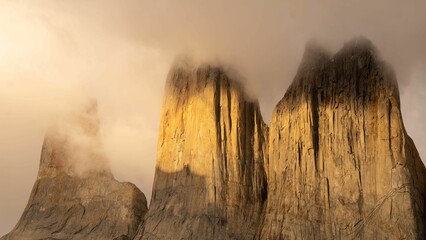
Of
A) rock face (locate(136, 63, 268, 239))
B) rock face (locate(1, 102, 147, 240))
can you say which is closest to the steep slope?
rock face (locate(136, 63, 268, 239))

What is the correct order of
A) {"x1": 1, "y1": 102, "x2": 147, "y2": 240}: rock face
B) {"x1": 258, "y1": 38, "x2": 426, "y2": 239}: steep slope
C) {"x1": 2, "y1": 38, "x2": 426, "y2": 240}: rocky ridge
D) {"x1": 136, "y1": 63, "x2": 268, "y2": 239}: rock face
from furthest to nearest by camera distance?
{"x1": 1, "y1": 102, "x2": 147, "y2": 240}: rock face
{"x1": 136, "y1": 63, "x2": 268, "y2": 239}: rock face
{"x1": 2, "y1": 38, "x2": 426, "y2": 240}: rocky ridge
{"x1": 258, "y1": 38, "x2": 426, "y2": 239}: steep slope

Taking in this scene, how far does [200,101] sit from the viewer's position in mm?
61125

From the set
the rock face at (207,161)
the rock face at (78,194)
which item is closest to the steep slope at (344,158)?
the rock face at (207,161)

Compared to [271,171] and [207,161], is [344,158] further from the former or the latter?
[207,161]

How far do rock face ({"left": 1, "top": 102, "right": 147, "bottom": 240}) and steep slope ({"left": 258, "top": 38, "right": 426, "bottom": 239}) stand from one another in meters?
12.6

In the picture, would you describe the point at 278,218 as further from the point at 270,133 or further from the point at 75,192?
the point at 75,192

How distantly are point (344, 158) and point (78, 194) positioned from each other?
23075mm

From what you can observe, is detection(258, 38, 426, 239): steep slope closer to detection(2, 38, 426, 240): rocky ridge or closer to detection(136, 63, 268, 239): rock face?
detection(2, 38, 426, 240): rocky ridge

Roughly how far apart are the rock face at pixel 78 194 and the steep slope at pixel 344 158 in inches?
495

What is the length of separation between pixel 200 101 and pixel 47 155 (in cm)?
1623

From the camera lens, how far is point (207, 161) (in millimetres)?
58531

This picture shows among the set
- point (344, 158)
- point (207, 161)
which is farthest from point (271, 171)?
point (344, 158)

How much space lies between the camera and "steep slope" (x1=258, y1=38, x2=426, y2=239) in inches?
1997

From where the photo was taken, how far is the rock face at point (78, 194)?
205ft
